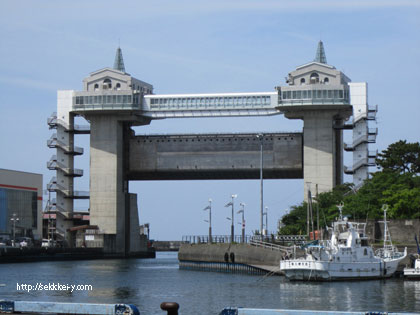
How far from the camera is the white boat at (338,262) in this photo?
79438 millimetres

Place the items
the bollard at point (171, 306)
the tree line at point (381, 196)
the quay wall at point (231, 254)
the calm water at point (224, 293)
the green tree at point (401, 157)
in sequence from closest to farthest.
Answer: the bollard at point (171, 306) → the calm water at point (224, 293) → the quay wall at point (231, 254) → the tree line at point (381, 196) → the green tree at point (401, 157)

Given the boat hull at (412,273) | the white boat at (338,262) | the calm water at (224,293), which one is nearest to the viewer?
the calm water at (224,293)

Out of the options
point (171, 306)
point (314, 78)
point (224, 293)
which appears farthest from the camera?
point (314, 78)

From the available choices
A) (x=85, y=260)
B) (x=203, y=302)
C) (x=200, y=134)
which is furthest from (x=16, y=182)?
(x=203, y=302)

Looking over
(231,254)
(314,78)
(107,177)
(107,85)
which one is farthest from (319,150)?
(231,254)

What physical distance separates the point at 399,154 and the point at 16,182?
69.9 m

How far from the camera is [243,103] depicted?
144875mm

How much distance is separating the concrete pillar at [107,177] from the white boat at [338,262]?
70693mm

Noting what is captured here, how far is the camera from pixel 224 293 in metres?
68.8

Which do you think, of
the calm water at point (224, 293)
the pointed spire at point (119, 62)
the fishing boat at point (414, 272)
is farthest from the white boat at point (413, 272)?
the pointed spire at point (119, 62)

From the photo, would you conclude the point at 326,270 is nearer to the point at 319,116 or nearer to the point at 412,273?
the point at 412,273

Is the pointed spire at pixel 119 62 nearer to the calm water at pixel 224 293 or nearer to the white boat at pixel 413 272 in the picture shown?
the calm water at pixel 224 293

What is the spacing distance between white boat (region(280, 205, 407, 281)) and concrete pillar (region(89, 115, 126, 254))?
232ft

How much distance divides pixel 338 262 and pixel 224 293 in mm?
15606
